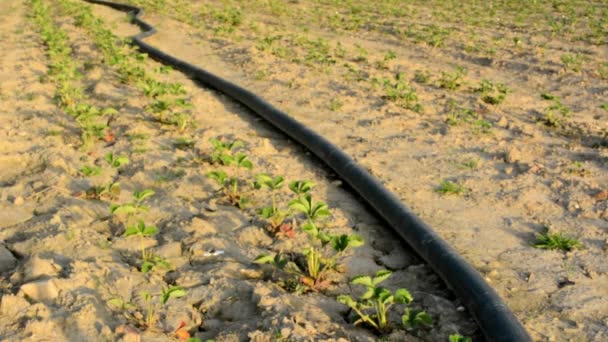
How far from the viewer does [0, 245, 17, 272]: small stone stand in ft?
10.1

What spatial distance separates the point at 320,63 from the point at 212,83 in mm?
2090

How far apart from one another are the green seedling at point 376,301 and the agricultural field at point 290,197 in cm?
1

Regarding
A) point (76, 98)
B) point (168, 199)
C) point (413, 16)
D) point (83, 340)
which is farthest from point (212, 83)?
point (413, 16)

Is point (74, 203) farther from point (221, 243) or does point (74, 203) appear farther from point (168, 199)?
point (221, 243)

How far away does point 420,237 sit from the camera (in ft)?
11.5

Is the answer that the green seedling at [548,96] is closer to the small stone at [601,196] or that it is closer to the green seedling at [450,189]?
the small stone at [601,196]

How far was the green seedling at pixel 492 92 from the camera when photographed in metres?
6.69

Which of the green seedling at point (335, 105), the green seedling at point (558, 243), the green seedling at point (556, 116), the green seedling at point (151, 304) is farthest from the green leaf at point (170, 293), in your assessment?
the green seedling at point (556, 116)

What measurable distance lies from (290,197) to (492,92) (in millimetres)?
3896

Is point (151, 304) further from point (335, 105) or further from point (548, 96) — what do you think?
point (548, 96)

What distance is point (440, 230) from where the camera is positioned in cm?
386

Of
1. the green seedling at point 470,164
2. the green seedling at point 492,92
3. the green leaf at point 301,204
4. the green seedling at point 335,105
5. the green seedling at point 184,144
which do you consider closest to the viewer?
the green leaf at point 301,204

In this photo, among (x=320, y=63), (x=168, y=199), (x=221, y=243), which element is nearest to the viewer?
(x=221, y=243)

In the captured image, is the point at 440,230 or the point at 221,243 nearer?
the point at 221,243
